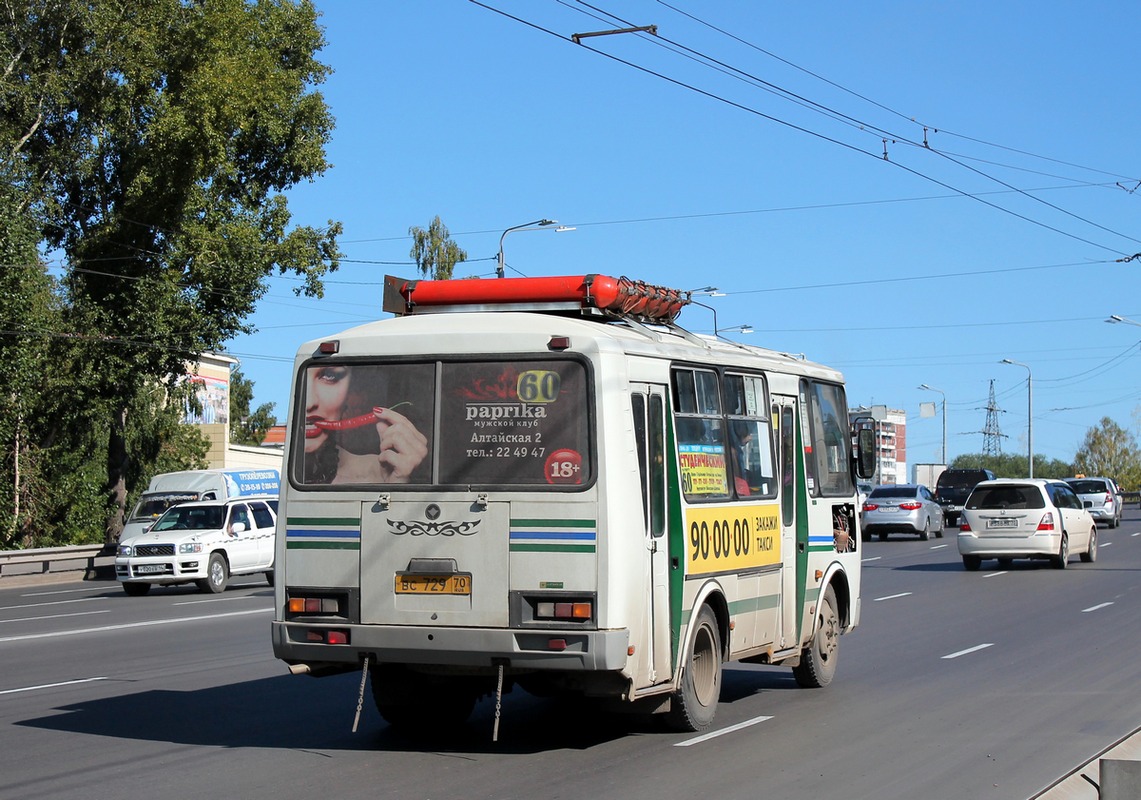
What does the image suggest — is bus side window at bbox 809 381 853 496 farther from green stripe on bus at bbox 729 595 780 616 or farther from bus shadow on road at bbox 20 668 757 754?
bus shadow on road at bbox 20 668 757 754

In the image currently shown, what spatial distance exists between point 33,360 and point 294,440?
2718cm

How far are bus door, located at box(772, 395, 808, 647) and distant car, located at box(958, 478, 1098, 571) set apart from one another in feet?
59.4

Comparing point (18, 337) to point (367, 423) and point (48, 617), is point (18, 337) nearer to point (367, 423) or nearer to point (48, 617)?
point (48, 617)

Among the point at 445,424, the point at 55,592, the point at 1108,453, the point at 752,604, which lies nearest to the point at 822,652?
the point at 752,604

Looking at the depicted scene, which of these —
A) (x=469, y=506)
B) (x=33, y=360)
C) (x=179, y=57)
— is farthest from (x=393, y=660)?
(x=179, y=57)

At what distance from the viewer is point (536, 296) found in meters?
10.4

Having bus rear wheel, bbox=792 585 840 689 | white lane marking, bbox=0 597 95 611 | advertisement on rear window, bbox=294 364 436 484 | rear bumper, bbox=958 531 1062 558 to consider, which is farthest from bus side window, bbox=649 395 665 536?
rear bumper, bbox=958 531 1062 558

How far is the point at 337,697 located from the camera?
12570mm

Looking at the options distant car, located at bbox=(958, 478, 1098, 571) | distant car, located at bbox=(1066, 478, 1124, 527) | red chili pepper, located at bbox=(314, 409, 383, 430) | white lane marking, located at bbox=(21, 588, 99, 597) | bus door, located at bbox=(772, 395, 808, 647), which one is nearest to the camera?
Result: red chili pepper, located at bbox=(314, 409, 383, 430)

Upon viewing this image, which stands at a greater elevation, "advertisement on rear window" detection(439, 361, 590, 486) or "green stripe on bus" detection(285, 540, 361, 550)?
"advertisement on rear window" detection(439, 361, 590, 486)

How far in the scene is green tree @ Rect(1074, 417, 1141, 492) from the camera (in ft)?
431

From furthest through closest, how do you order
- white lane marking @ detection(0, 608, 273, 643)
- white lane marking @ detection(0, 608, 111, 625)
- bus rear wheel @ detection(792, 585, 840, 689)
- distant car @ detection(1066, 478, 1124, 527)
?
1. distant car @ detection(1066, 478, 1124, 527)
2. white lane marking @ detection(0, 608, 111, 625)
3. white lane marking @ detection(0, 608, 273, 643)
4. bus rear wheel @ detection(792, 585, 840, 689)

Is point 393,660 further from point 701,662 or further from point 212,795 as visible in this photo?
point 701,662

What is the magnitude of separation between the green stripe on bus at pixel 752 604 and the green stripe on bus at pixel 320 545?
2958 mm
